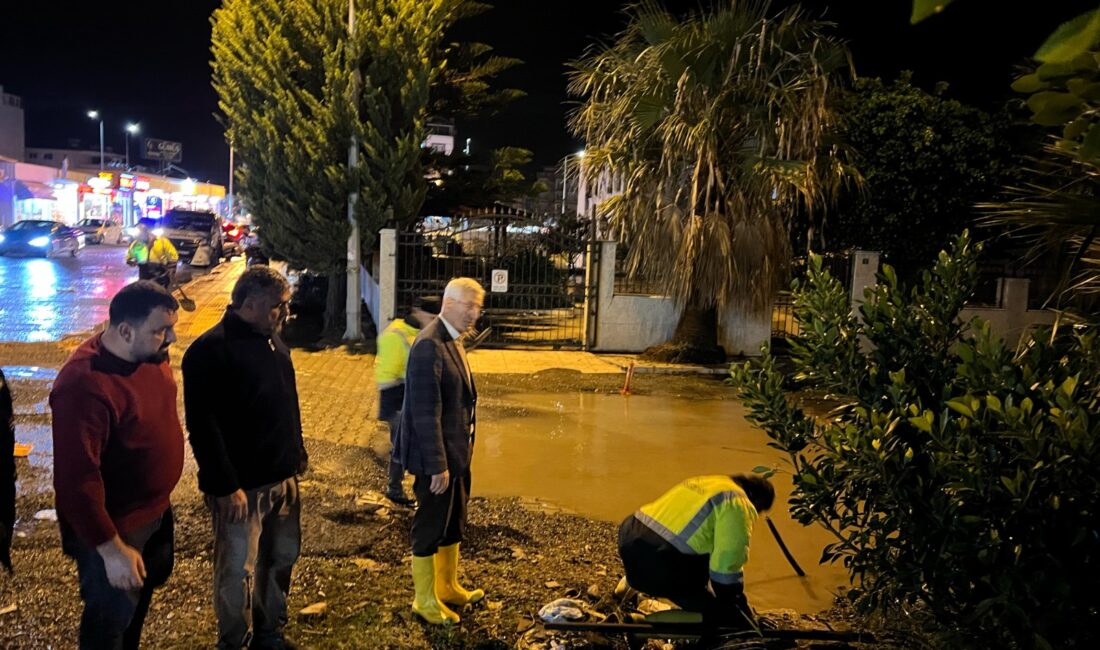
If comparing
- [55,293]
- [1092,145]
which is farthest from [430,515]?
[55,293]

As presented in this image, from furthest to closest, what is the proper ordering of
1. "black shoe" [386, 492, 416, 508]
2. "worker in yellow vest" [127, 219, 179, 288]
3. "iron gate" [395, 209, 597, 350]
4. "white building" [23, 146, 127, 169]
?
"white building" [23, 146, 127, 169]
"iron gate" [395, 209, 597, 350]
"worker in yellow vest" [127, 219, 179, 288]
"black shoe" [386, 492, 416, 508]

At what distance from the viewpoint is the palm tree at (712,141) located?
1133 centimetres

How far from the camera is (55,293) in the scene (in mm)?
18609

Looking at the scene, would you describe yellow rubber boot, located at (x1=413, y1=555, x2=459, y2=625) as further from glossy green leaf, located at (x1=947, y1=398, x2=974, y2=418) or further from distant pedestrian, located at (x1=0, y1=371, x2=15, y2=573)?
glossy green leaf, located at (x1=947, y1=398, x2=974, y2=418)

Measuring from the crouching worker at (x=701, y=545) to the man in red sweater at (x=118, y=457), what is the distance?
6.54 ft

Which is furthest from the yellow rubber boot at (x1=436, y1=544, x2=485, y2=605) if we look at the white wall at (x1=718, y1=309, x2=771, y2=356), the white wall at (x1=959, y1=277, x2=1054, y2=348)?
the white wall at (x1=959, y1=277, x2=1054, y2=348)

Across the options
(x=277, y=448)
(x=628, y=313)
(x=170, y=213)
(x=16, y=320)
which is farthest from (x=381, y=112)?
(x=170, y=213)

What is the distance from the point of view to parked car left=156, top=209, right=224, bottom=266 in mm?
27070

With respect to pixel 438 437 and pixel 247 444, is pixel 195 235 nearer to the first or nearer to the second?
pixel 438 437

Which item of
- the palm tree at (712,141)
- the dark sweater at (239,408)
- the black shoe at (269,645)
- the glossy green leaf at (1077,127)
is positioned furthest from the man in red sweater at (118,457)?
the palm tree at (712,141)

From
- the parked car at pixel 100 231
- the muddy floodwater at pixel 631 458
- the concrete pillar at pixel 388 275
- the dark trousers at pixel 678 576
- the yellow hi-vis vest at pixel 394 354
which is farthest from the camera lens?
the parked car at pixel 100 231

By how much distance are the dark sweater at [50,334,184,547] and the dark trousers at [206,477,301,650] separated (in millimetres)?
392

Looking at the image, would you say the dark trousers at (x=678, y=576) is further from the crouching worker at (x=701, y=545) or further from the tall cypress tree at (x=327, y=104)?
the tall cypress tree at (x=327, y=104)

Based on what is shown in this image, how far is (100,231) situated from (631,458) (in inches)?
1523
